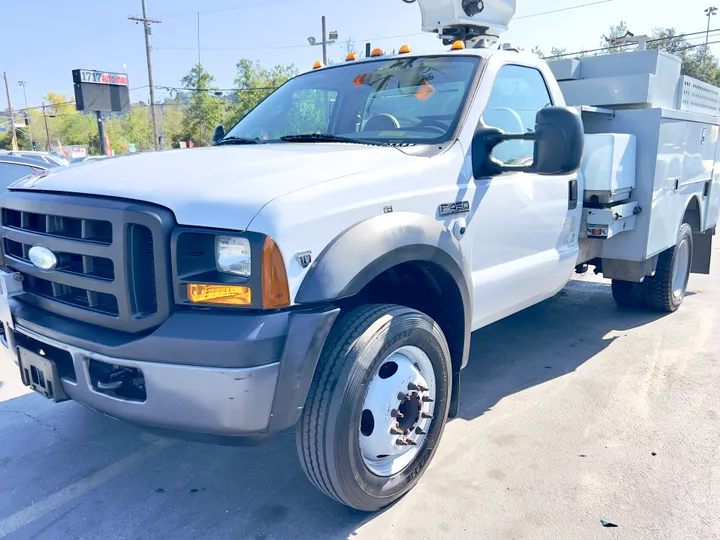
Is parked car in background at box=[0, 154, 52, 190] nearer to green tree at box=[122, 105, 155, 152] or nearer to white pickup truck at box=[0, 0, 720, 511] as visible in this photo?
white pickup truck at box=[0, 0, 720, 511]

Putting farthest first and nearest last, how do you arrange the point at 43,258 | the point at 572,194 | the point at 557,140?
the point at 572,194
the point at 557,140
the point at 43,258

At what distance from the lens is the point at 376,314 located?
2479mm

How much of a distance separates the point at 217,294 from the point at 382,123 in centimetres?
154

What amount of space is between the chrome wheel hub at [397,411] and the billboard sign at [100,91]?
23.5 m

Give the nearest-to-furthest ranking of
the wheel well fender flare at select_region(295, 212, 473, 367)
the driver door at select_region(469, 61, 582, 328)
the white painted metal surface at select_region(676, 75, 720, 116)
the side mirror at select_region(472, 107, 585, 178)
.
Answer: the wheel well fender flare at select_region(295, 212, 473, 367), the side mirror at select_region(472, 107, 585, 178), the driver door at select_region(469, 61, 582, 328), the white painted metal surface at select_region(676, 75, 720, 116)

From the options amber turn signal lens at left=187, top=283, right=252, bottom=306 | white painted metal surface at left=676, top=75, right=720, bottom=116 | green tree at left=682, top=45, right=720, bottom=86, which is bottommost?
amber turn signal lens at left=187, top=283, right=252, bottom=306

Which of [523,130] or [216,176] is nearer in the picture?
[216,176]

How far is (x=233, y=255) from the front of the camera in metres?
2.15

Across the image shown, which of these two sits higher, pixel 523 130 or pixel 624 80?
pixel 624 80

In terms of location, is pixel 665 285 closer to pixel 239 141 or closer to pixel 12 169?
pixel 239 141

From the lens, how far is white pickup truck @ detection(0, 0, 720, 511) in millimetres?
2113

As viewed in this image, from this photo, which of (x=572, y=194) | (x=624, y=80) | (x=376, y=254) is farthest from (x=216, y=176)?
(x=624, y=80)

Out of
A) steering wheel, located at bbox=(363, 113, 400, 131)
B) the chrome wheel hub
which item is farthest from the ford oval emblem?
steering wheel, located at bbox=(363, 113, 400, 131)

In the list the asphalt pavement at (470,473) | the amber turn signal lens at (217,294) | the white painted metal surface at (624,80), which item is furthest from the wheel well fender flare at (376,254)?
the white painted metal surface at (624,80)
